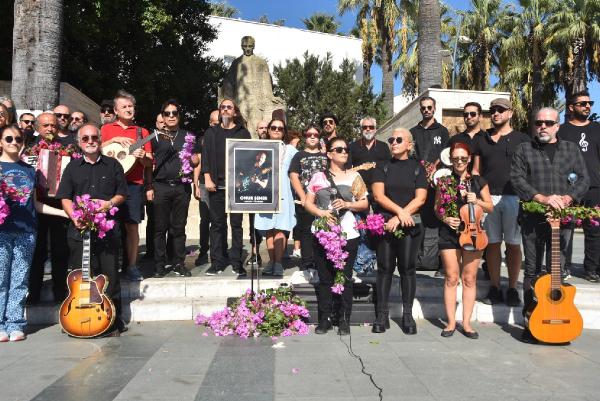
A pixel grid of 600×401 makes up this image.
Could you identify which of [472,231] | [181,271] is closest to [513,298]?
[472,231]

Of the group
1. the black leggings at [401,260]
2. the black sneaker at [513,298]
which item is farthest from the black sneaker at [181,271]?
the black sneaker at [513,298]

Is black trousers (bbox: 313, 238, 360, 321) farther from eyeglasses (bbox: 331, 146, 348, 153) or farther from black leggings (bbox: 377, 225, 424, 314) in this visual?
eyeglasses (bbox: 331, 146, 348, 153)

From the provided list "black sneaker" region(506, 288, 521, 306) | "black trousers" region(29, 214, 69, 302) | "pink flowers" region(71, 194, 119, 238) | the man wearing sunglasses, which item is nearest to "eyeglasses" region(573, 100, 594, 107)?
the man wearing sunglasses

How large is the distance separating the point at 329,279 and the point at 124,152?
9.67 feet

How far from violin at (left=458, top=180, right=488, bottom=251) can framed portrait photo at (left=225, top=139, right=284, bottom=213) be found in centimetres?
209

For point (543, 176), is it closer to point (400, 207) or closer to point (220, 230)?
point (400, 207)

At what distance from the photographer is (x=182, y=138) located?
23.1 feet

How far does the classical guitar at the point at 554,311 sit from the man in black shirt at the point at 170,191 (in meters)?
4.15

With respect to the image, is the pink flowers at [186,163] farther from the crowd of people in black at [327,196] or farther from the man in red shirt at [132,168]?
the man in red shirt at [132,168]

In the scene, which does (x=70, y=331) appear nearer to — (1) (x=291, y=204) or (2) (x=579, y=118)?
(1) (x=291, y=204)

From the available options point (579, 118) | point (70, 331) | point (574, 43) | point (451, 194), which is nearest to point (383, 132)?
point (579, 118)

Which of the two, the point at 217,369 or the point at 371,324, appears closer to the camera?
the point at 217,369

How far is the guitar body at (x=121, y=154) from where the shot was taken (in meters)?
6.33

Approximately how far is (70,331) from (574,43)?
2685cm
